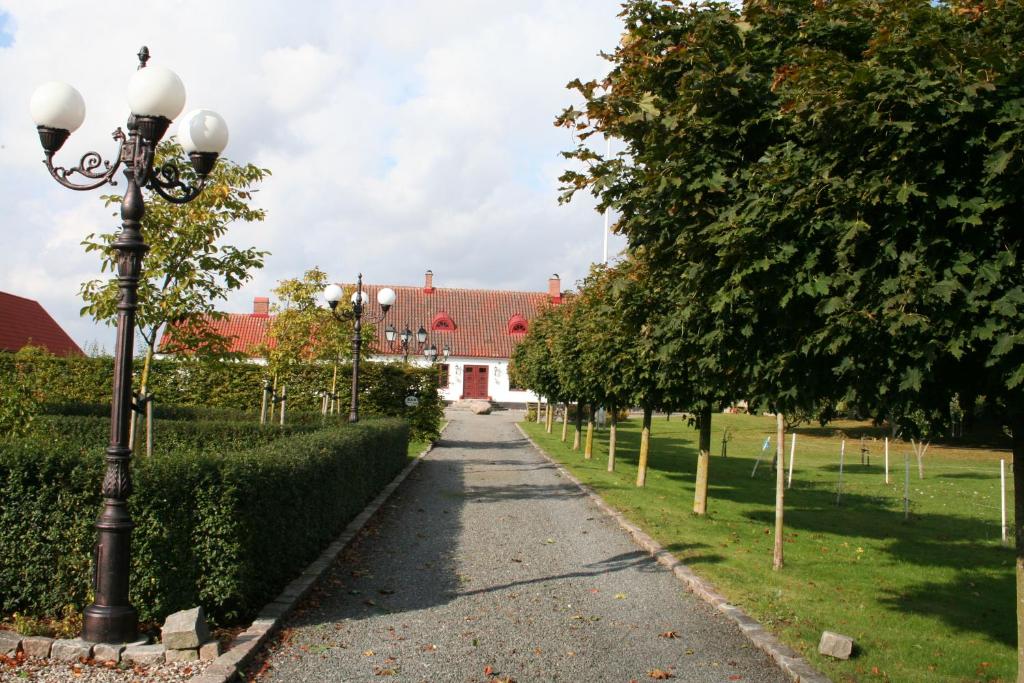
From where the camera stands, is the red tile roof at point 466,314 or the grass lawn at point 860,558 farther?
the red tile roof at point 466,314

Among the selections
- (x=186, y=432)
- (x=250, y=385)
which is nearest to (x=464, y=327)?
(x=250, y=385)

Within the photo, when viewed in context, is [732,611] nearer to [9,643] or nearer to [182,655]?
[182,655]

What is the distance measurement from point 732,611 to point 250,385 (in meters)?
21.0

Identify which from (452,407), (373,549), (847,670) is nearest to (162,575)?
(373,549)

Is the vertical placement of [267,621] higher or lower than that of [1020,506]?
lower

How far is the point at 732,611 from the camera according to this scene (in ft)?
23.7

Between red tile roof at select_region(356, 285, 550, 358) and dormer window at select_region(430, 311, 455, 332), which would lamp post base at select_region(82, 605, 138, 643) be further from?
dormer window at select_region(430, 311, 455, 332)

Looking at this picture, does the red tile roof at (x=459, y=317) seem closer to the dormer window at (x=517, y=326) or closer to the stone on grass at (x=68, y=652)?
the dormer window at (x=517, y=326)

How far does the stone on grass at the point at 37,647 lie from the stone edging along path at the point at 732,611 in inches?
192

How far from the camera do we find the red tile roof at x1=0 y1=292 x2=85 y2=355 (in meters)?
35.9

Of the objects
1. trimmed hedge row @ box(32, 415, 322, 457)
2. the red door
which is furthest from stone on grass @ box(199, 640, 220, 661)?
the red door

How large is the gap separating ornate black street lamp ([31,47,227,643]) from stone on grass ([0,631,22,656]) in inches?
16.4

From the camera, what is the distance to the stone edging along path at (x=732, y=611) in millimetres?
5731

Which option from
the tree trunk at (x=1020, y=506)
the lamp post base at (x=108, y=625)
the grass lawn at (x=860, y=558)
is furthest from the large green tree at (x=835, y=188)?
the lamp post base at (x=108, y=625)
